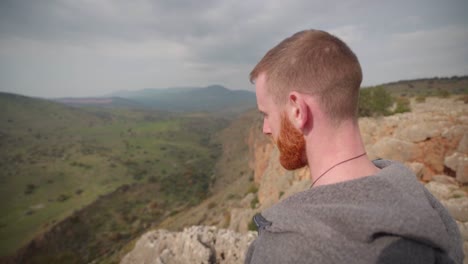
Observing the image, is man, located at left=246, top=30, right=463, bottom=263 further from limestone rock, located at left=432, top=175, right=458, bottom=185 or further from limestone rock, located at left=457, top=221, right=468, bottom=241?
limestone rock, located at left=432, top=175, right=458, bottom=185

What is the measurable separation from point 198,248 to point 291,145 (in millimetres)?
5365

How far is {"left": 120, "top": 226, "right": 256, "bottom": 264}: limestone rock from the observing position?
617 centimetres

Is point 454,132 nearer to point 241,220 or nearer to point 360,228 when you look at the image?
point 241,220

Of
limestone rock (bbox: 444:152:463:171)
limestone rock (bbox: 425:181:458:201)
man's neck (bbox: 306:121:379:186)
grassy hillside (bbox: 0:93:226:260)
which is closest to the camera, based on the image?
man's neck (bbox: 306:121:379:186)

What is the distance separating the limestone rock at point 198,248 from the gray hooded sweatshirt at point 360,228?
5.29m

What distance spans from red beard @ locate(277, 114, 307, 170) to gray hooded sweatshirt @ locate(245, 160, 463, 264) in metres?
0.40

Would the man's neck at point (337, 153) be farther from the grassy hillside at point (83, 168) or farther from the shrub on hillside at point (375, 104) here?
the grassy hillside at point (83, 168)

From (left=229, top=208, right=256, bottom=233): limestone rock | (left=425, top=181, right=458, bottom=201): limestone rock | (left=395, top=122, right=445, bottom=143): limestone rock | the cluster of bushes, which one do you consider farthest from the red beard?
the cluster of bushes

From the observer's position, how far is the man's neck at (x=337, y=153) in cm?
165

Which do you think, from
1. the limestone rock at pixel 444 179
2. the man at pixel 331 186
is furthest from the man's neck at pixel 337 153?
the limestone rock at pixel 444 179

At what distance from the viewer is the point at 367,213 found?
1249 millimetres

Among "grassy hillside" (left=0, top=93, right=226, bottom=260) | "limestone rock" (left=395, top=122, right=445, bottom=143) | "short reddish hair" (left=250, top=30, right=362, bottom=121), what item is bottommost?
"grassy hillside" (left=0, top=93, right=226, bottom=260)

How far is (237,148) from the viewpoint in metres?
90.8

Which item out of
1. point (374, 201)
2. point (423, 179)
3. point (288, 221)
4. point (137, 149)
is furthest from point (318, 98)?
point (137, 149)
